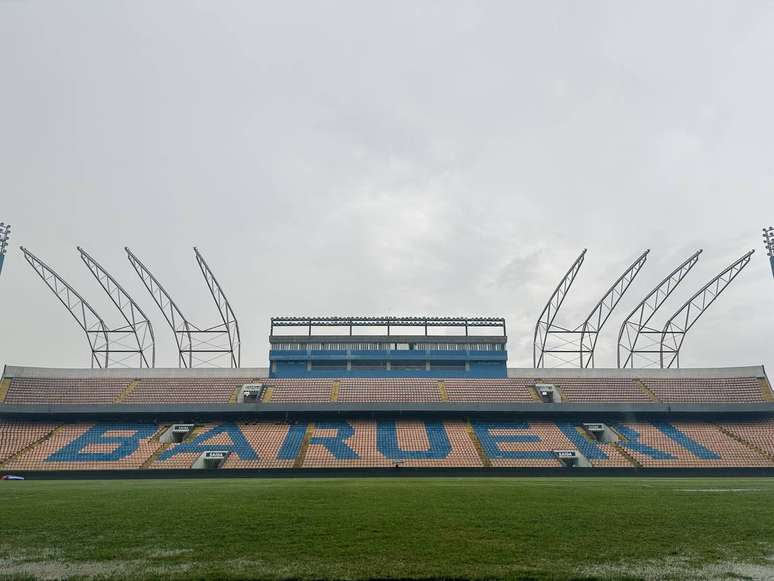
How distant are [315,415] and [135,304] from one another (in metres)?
23.8

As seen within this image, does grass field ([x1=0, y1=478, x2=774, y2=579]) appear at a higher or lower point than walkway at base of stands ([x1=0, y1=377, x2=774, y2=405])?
lower

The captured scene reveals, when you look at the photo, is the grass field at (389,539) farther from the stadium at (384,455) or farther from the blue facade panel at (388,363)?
the blue facade panel at (388,363)

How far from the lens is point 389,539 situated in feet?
31.7

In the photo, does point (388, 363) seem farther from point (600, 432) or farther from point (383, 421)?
point (600, 432)

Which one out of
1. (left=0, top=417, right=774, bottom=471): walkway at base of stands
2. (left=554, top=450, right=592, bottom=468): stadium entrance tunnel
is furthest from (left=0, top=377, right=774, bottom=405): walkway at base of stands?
(left=554, top=450, right=592, bottom=468): stadium entrance tunnel

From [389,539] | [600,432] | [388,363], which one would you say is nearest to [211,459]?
[388,363]

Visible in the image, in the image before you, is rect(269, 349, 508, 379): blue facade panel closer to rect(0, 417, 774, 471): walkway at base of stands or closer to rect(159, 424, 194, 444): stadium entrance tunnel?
rect(0, 417, 774, 471): walkway at base of stands

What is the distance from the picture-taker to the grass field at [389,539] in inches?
296

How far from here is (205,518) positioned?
1250 cm

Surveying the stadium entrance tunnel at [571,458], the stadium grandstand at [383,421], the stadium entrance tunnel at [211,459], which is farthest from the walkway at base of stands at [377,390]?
the stadium entrance tunnel at [211,459]

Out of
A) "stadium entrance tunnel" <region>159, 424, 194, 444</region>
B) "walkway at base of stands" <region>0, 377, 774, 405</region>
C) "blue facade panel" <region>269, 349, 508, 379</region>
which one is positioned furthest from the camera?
"blue facade panel" <region>269, 349, 508, 379</region>

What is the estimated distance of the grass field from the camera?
7512 millimetres

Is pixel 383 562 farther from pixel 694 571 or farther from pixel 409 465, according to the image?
pixel 409 465

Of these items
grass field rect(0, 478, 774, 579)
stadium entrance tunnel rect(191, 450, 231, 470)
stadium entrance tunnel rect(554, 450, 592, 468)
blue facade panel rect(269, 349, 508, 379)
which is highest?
blue facade panel rect(269, 349, 508, 379)
